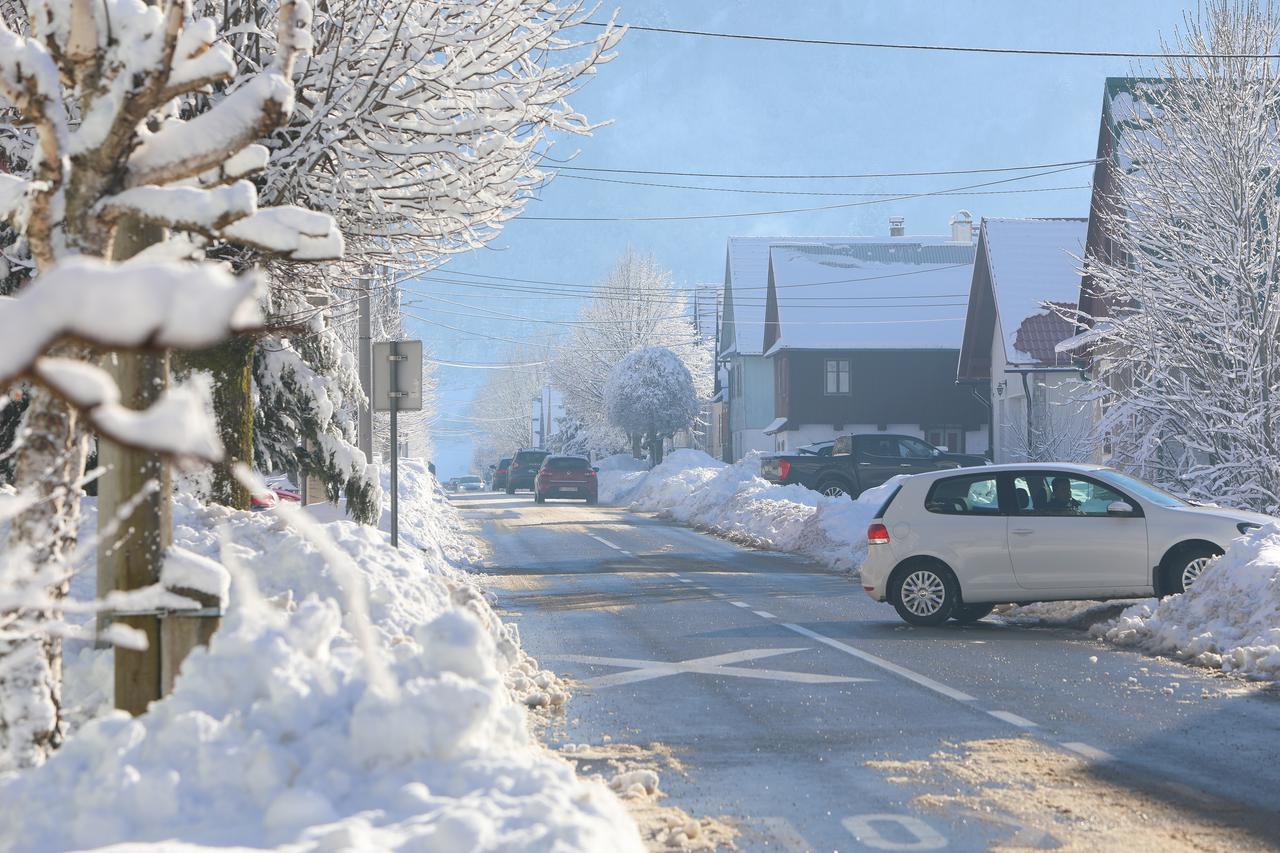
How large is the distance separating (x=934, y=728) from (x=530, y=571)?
47.1 ft

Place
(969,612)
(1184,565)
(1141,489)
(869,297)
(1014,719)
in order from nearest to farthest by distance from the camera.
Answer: (1014,719)
(1184,565)
(1141,489)
(969,612)
(869,297)

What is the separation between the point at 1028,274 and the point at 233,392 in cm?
3707

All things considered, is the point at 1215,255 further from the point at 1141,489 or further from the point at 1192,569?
the point at 1192,569

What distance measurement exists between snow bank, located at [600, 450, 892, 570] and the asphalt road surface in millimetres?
8422

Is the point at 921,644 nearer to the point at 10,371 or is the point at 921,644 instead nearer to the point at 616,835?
the point at 616,835

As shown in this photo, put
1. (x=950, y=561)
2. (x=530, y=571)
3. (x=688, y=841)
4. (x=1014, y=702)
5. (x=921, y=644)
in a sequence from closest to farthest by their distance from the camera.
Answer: (x=688, y=841), (x=1014, y=702), (x=921, y=644), (x=950, y=561), (x=530, y=571)

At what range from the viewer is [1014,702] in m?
10.0

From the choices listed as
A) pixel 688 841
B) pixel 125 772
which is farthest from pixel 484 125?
pixel 125 772

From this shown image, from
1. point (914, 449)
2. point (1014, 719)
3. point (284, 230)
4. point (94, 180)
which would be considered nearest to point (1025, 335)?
Result: point (914, 449)

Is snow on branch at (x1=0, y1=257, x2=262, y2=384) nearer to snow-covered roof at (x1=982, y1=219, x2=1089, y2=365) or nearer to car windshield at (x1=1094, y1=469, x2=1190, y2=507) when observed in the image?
car windshield at (x1=1094, y1=469, x2=1190, y2=507)

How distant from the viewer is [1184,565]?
14500 millimetres

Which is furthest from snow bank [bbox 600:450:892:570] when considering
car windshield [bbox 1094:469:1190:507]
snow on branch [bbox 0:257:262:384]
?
snow on branch [bbox 0:257:262:384]

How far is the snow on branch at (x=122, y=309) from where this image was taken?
2572 millimetres

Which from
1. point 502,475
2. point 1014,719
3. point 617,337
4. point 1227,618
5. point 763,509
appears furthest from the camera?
point 617,337
